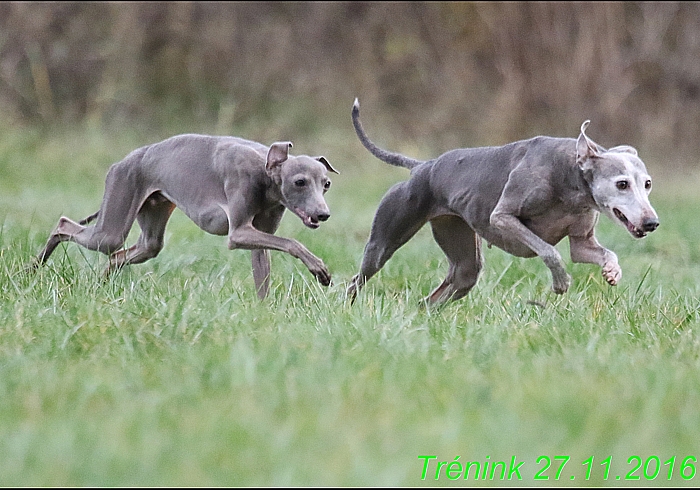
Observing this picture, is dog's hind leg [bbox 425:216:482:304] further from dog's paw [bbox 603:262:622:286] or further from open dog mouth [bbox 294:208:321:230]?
dog's paw [bbox 603:262:622:286]

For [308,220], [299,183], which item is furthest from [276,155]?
[308,220]

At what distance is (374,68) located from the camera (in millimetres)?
17516

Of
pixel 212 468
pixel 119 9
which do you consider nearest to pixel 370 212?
pixel 119 9

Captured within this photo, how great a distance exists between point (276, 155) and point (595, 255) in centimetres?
166

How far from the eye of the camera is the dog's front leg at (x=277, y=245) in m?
5.33

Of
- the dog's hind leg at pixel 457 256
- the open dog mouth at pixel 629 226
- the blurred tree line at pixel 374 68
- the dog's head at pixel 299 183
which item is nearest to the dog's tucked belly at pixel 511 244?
the dog's hind leg at pixel 457 256

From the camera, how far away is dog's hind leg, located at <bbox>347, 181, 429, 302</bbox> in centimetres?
565

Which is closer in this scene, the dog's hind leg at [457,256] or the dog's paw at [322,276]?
the dog's paw at [322,276]

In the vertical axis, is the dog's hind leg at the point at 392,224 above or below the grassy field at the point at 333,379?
above

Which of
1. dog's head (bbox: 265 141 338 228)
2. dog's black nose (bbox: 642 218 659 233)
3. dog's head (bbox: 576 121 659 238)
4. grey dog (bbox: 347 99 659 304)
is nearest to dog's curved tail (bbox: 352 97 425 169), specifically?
grey dog (bbox: 347 99 659 304)

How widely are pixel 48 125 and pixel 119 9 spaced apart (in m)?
2.28

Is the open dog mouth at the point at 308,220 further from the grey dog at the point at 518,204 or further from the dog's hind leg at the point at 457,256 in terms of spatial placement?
the dog's hind leg at the point at 457,256

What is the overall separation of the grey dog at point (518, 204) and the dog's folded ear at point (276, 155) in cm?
55

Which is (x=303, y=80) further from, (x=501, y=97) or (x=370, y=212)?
(x=370, y=212)
